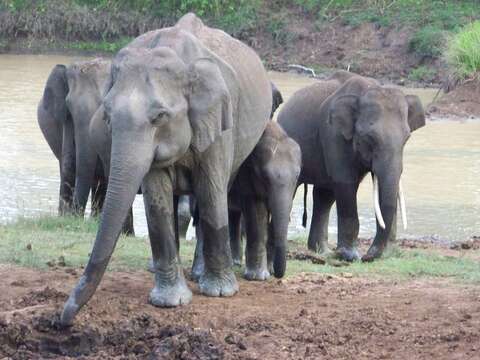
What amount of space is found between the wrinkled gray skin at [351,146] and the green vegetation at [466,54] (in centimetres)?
1097

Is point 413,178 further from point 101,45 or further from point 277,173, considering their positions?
point 101,45

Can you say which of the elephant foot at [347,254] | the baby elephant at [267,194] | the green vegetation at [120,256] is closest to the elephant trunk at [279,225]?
the baby elephant at [267,194]

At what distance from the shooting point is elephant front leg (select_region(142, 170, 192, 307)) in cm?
806

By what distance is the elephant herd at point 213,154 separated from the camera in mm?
7535

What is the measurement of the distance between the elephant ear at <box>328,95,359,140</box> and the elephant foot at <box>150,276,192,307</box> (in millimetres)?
3919

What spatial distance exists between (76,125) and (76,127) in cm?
2

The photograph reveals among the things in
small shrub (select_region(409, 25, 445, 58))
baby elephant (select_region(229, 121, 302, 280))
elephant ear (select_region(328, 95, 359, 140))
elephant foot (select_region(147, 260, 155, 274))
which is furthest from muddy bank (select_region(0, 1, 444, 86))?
elephant foot (select_region(147, 260, 155, 274))

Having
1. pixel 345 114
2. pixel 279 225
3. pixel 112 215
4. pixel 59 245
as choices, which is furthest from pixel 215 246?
pixel 345 114

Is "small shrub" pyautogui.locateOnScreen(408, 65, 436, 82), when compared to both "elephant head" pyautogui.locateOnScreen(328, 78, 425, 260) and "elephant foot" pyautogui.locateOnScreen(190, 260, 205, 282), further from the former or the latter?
"elephant foot" pyautogui.locateOnScreen(190, 260, 205, 282)

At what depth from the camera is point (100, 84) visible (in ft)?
42.4

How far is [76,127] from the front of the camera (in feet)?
41.9

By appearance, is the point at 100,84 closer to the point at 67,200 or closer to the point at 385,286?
the point at 67,200

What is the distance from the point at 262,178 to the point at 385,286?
1.15 m

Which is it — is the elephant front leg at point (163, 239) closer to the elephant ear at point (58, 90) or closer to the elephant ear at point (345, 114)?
the elephant ear at point (345, 114)
